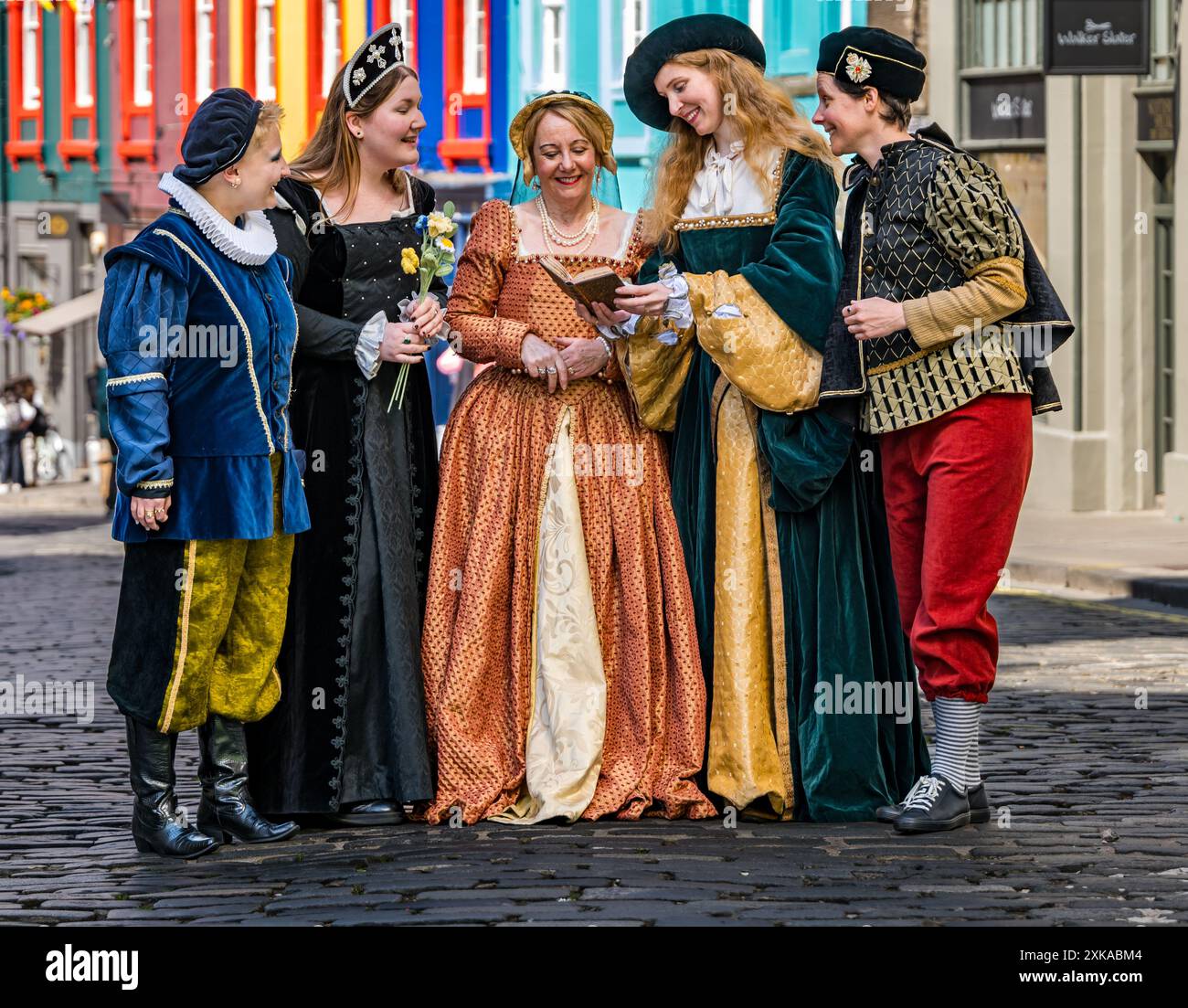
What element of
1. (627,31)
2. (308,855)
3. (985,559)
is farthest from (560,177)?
(627,31)

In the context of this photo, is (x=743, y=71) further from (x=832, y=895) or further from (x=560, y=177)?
(x=832, y=895)

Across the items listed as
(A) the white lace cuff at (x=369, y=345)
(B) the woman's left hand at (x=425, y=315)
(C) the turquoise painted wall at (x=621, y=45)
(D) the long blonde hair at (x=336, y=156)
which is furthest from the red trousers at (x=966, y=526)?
(C) the turquoise painted wall at (x=621, y=45)

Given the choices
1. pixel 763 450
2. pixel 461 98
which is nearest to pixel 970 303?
pixel 763 450

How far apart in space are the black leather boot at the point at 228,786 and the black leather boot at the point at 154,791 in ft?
0.43

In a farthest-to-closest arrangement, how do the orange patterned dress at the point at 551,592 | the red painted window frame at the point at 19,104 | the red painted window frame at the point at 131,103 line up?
the red painted window frame at the point at 19,104, the red painted window frame at the point at 131,103, the orange patterned dress at the point at 551,592

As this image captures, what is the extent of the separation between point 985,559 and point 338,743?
5.88ft

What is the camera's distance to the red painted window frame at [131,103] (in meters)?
34.6

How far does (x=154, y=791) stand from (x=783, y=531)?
181 cm

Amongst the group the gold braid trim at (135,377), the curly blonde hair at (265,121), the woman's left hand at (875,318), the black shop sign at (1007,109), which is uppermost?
the black shop sign at (1007,109)

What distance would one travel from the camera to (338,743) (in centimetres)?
625

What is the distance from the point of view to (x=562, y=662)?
6348 mm

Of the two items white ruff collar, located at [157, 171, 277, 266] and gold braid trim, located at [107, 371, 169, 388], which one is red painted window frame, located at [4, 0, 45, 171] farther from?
gold braid trim, located at [107, 371, 169, 388]

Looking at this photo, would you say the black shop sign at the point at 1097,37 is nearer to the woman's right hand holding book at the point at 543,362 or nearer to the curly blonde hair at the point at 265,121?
the woman's right hand holding book at the point at 543,362

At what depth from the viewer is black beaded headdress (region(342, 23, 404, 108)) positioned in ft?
20.7
